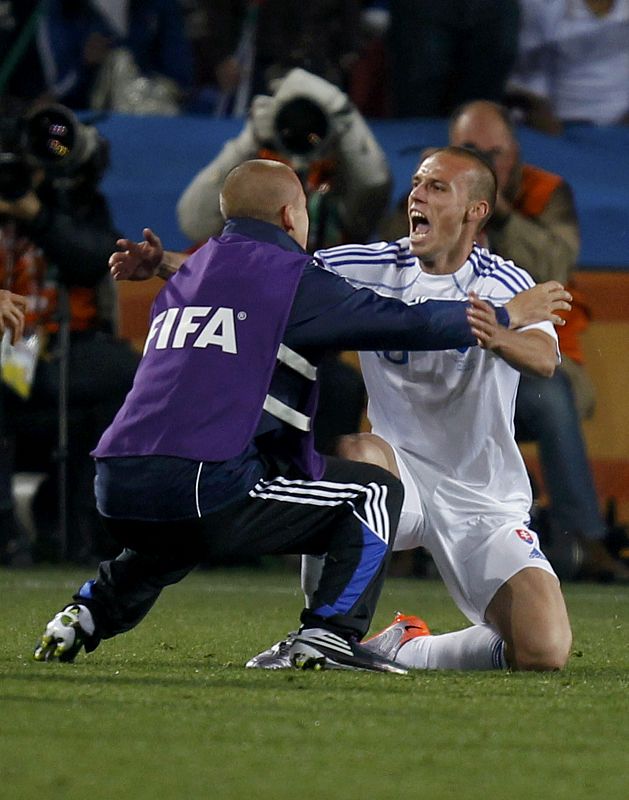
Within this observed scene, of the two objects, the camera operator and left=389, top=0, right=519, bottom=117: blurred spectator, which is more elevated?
left=389, top=0, right=519, bottom=117: blurred spectator

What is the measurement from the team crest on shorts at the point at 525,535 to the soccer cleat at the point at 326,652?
2.34ft

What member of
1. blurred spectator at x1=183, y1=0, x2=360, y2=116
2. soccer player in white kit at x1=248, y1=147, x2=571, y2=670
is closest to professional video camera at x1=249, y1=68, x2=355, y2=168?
blurred spectator at x1=183, y1=0, x2=360, y2=116

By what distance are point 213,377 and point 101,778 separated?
1.47 m

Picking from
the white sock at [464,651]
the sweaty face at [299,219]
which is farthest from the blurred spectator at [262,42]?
the white sock at [464,651]

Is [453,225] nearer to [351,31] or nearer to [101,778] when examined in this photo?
[101,778]

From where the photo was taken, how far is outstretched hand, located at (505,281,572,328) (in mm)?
4336

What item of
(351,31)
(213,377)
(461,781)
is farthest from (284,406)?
(351,31)

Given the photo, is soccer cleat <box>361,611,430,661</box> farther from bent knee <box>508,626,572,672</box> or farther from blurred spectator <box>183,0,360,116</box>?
blurred spectator <box>183,0,360,116</box>

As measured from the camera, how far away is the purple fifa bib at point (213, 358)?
4.17 metres

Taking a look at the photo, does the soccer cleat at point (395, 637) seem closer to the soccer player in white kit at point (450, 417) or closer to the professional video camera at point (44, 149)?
the soccer player in white kit at point (450, 417)

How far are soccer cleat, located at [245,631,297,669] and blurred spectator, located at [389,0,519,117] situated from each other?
5067 mm

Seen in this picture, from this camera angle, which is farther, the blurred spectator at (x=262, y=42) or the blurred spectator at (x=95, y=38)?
the blurred spectator at (x=95, y=38)

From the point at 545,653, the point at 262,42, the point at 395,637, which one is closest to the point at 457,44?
the point at 262,42

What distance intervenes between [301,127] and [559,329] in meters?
1.32
